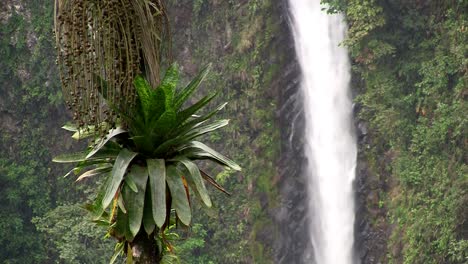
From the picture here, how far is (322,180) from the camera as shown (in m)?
25.8

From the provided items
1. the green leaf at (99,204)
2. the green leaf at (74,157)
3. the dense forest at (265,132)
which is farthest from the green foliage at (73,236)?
the green leaf at (99,204)

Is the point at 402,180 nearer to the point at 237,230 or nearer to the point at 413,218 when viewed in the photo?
the point at 413,218

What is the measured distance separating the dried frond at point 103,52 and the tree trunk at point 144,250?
0.85 m

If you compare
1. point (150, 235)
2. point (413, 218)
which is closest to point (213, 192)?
point (413, 218)

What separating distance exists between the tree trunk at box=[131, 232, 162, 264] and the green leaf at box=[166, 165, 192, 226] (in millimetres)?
284

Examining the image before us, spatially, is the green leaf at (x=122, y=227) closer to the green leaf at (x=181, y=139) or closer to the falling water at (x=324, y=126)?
the green leaf at (x=181, y=139)

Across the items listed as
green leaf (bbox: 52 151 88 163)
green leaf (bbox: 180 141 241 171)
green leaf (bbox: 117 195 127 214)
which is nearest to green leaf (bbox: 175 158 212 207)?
green leaf (bbox: 180 141 241 171)

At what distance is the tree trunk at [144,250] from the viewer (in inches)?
264

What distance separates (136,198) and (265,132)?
64.0ft

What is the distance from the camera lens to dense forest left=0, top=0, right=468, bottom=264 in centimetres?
2189

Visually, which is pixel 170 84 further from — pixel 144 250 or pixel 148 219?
pixel 144 250

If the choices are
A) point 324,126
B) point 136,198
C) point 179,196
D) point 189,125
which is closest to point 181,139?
point 189,125

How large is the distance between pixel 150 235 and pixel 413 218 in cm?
1596

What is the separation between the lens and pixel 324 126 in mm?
25688
